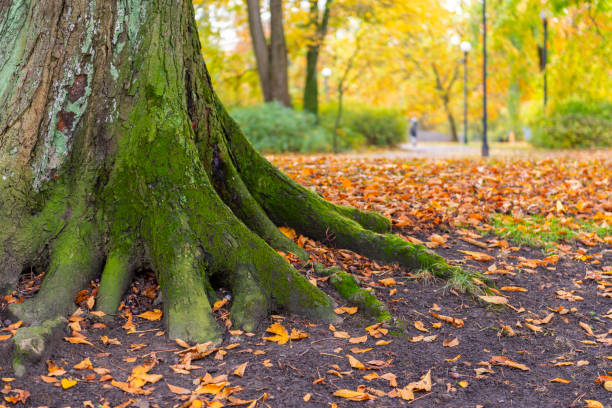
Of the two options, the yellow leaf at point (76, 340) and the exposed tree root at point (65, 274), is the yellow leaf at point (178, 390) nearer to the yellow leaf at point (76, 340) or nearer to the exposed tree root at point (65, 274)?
the yellow leaf at point (76, 340)

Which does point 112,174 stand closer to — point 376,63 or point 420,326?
point 420,326

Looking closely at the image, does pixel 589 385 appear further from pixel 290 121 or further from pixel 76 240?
pixel 290 121

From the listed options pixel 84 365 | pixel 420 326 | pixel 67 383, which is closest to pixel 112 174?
pixel 84 365

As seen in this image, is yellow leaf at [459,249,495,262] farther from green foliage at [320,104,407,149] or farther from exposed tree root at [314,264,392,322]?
green foliage at [320,104,407,149]

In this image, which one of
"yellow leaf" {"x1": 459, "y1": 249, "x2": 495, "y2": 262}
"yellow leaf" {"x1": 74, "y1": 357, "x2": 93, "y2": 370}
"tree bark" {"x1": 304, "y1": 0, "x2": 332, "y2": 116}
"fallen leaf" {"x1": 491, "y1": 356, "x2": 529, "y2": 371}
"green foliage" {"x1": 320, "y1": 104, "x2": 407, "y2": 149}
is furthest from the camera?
"green foliage" {"x1": 320, "y1": 104, "x2": 407, "y2": 149}

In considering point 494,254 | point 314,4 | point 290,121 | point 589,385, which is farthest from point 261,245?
point 314,4

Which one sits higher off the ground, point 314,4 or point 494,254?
point 314,4

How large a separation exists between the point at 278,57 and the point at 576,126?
10694 mm

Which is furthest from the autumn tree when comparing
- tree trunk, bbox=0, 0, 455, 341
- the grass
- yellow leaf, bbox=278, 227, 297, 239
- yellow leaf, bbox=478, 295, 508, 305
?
yellow leaf, bbox=478, 295, 508, 305

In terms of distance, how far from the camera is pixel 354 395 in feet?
9.86

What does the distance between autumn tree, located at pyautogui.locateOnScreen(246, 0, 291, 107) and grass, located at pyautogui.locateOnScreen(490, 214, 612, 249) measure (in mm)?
12186

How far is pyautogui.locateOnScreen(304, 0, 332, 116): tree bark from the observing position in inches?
778

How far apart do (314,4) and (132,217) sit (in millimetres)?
17518

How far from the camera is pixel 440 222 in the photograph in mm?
6188
